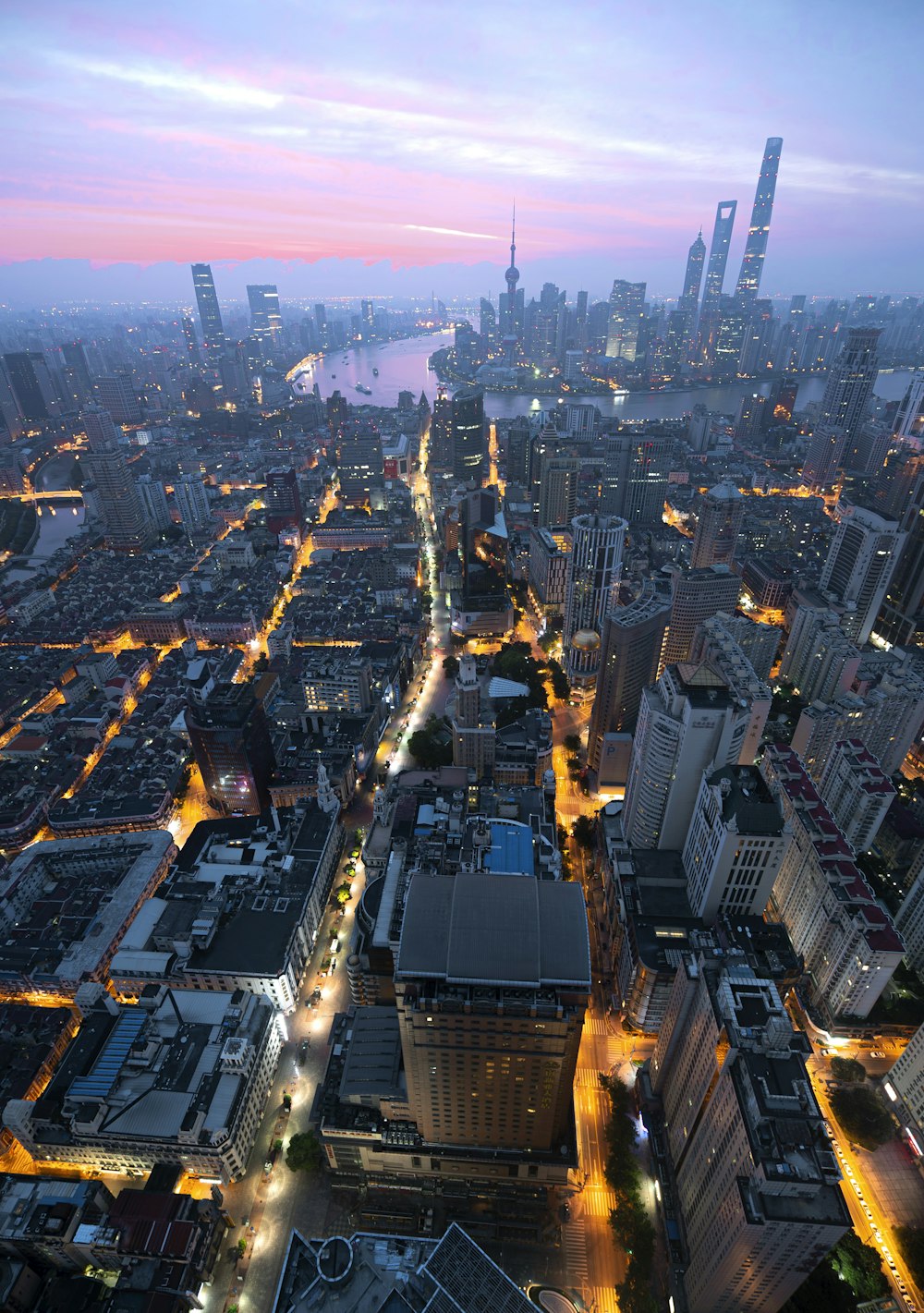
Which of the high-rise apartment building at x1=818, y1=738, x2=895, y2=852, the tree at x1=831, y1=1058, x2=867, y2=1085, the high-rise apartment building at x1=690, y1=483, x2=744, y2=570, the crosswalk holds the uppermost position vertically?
the high-rise apartment building at x1=690, y1=483, x2=744, y2=570

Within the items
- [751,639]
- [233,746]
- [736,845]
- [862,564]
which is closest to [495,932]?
[736,845]

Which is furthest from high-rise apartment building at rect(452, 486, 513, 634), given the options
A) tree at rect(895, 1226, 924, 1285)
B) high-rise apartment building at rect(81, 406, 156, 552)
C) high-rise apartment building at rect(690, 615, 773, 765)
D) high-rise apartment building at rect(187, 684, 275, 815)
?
tree at rect(895, 1226, 924, 1285)

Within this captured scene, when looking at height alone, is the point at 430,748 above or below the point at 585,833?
above

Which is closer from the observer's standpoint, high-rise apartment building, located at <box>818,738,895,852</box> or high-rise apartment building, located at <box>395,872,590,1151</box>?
high-rise apartment building, located at <box>395,872,590,1151</box>

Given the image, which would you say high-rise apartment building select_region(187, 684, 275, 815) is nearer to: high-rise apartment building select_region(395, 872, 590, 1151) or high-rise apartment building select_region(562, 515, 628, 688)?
high-rise apartment building select_region(395, 872, 590, 1151)

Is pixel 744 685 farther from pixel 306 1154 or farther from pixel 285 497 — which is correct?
pixel 285 497

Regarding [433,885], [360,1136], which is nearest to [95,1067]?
[360,1136]

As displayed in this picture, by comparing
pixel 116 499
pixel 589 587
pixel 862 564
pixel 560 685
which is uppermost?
pixel 862 564
